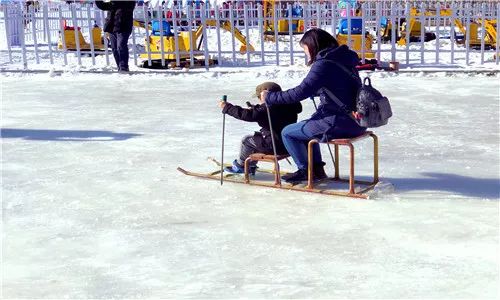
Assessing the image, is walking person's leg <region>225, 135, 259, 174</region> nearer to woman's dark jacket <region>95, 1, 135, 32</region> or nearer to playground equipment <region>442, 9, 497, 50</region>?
woman's dark jacket <region>95, 1, 135, 32</region>

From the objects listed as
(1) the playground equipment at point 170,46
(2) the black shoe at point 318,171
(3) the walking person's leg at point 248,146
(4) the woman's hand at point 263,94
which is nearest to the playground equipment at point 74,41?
(1) the playground equipment at point 170,46

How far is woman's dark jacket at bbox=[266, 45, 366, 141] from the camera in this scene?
5.57 metres

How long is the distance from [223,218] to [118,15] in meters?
9.47

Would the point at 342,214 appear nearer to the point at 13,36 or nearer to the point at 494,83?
the point at 494,83

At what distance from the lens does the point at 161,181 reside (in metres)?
6.44

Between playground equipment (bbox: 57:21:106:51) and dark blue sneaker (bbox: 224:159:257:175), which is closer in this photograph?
dark blue sneaker (bbox: 224:159:257:175)

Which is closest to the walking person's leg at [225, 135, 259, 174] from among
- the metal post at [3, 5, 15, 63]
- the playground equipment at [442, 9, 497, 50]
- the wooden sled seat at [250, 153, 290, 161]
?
the wooden sled seat at [250, 153, 290, 161]

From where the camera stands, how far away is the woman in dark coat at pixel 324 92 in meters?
5.58

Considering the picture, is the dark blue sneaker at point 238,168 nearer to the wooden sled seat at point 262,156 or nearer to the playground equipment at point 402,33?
the wooden sled seat at point 262,156

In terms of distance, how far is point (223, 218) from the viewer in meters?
5.34

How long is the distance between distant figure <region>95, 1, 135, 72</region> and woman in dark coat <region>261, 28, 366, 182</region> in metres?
8.80

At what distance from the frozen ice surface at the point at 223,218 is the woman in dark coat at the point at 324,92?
0.46m

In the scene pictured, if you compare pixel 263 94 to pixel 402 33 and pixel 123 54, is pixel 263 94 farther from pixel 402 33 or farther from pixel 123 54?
pixel 402 33

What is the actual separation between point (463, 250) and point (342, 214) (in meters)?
0.99
